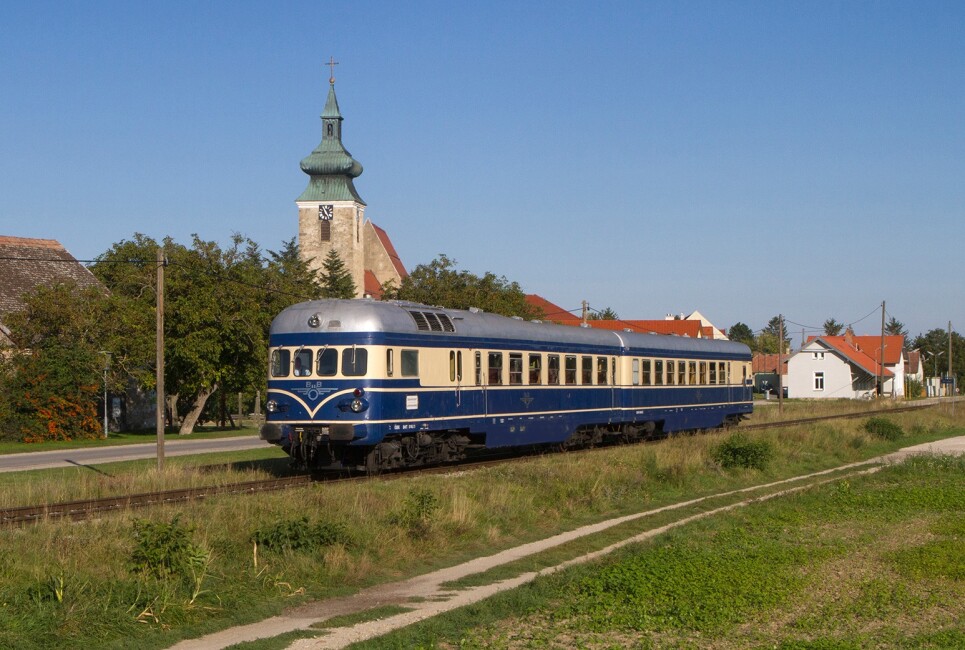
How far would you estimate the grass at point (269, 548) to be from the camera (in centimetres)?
1112

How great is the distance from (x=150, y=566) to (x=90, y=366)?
30.6m

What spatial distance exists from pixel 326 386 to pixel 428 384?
238 centimetres

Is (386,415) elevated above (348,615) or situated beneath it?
elevated above

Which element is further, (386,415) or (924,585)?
(386,415)

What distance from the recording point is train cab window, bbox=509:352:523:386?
27141 mm

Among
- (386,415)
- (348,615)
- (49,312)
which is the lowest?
(348,615)

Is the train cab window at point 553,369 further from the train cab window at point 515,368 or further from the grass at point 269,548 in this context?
the grass at point 269,548

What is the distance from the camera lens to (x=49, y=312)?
136 ft

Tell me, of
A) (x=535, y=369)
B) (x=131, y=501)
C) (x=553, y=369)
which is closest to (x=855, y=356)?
(x=553, y=369)

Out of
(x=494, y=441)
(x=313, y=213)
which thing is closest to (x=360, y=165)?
(x=313, y=213)

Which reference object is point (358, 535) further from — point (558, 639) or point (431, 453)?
point (431, 453)

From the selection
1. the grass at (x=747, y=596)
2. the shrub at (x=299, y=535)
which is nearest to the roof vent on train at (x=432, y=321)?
the grass at (x=747, y=596)

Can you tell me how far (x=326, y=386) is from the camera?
2245 centimetres

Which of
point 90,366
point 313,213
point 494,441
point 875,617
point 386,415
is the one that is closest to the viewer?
point 875,617
